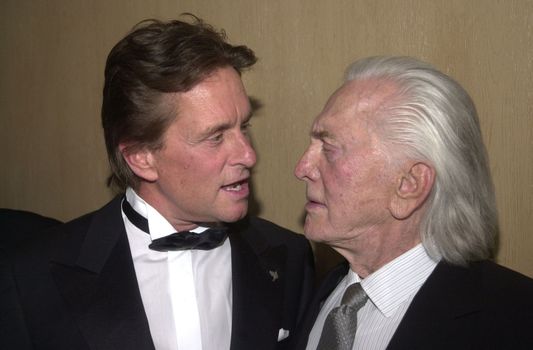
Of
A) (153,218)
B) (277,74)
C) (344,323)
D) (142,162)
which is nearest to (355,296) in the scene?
(344,323)

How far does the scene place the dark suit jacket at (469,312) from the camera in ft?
4.78

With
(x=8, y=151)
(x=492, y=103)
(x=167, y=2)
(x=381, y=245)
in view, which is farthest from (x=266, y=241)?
(x=8, y=151)

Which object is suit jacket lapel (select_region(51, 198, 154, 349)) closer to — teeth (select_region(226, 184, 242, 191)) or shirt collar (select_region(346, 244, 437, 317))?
teeth (select_region(226, 184, 242, 191))

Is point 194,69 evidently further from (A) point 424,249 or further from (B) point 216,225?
(A) point 424,249

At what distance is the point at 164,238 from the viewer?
1.89 metres

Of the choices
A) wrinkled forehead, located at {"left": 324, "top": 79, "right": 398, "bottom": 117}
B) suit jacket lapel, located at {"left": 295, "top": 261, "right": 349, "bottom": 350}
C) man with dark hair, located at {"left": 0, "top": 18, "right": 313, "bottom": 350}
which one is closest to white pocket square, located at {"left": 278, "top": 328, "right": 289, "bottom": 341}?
man with dark hair, located at {"left": 0, "top": 18, "right": 313, "bottom": 350}

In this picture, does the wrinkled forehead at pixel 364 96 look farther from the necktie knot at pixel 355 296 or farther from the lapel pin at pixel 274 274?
the lapel pin at pixel 274 274

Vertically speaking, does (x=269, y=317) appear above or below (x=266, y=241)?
below

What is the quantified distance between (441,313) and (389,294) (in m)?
0.16

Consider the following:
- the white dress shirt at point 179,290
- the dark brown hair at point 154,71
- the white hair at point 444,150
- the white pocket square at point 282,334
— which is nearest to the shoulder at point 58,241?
the white dress shirt at point 179,290

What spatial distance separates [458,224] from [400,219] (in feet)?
0.52

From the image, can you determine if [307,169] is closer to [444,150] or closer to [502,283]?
[444,150]

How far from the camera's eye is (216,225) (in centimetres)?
213

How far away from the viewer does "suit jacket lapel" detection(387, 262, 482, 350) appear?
1490mm
